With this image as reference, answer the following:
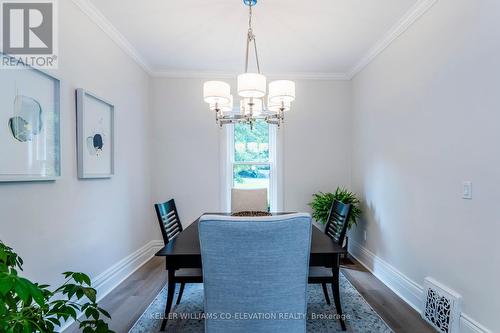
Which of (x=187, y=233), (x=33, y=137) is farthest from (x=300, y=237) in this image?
(x=33, y=137)

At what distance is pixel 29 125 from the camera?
1.81 meters

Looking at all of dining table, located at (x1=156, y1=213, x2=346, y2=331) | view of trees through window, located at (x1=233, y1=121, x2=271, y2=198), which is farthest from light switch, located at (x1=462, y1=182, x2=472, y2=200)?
view of trees through window, located at (x1=233, y1=121, x2=271, y2=198)

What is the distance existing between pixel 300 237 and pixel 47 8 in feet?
8.01

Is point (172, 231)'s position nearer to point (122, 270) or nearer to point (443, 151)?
point (122, 270)

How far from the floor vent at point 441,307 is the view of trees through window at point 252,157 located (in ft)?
8.06

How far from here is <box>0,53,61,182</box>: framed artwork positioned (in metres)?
1.65

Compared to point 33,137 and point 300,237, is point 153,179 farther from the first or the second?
point 300,237

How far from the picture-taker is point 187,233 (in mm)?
2340

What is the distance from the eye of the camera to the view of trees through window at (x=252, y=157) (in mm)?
4262

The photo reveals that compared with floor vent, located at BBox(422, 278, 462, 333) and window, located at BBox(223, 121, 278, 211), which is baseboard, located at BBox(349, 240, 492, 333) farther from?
window, located at BBox(223, 121, 278, 211)

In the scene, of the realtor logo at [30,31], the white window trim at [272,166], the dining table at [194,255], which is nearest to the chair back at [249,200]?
the white window trim at [272,166]

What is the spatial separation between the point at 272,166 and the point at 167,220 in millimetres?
2089

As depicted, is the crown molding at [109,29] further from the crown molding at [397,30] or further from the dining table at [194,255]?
the crown molding at [397,30]

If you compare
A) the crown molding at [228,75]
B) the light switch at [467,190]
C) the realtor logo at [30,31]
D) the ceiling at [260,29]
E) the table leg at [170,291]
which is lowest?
the table leg at [170,291]
